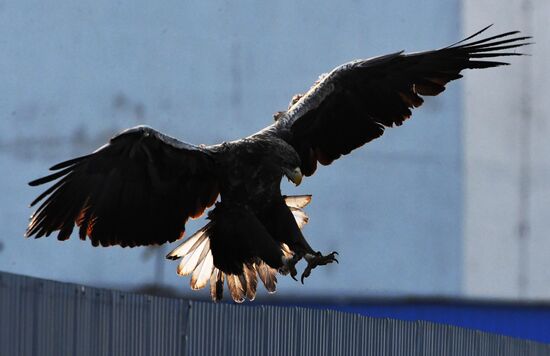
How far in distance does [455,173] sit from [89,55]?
4.13 m

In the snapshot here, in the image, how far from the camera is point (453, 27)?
12.8 m

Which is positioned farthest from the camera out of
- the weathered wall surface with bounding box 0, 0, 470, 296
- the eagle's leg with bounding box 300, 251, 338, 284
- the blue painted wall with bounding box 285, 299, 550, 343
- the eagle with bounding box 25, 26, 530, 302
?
the blue painted wall with bounding box 285, 299, 550, 343


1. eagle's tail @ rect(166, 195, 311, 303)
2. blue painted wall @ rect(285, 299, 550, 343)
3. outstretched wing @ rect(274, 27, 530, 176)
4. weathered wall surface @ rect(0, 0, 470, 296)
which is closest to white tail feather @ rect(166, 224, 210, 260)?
eagle's tail @ rect(166, 195, 311, 303)

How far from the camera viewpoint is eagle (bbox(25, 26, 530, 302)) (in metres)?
6.71

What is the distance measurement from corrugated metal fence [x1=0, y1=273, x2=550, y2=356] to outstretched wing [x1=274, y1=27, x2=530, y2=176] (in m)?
1.36

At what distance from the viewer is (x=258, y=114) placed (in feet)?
39.1

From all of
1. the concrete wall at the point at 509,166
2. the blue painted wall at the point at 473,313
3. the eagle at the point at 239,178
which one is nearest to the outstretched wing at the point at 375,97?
the eagle at the point at 239,178

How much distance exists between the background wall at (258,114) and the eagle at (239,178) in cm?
380

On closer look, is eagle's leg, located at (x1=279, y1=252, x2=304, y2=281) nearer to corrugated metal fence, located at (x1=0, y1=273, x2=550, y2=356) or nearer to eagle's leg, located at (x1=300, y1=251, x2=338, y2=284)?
eagle's leg, located at (x1=300, y1=251, x2=338, y2=284)

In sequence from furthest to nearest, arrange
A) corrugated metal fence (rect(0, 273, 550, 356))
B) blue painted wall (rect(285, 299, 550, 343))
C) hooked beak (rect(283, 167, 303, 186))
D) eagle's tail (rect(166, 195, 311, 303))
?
blue painted wall (rect(285, 299, 550, 343))
eagle's tail (rect(166, 195, 311, 303))
hooked beak (rect(283, 167, 303, 186))
corrugated metal fence (rect(0, 273, 550, 356))

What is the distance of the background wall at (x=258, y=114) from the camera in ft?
36.0

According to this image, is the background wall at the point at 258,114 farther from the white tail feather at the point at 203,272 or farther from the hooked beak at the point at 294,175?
the hooked beak at the point at 294,175

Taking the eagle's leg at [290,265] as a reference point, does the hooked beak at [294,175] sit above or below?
above

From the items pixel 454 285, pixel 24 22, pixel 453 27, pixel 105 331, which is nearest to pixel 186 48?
pixel 24 22
